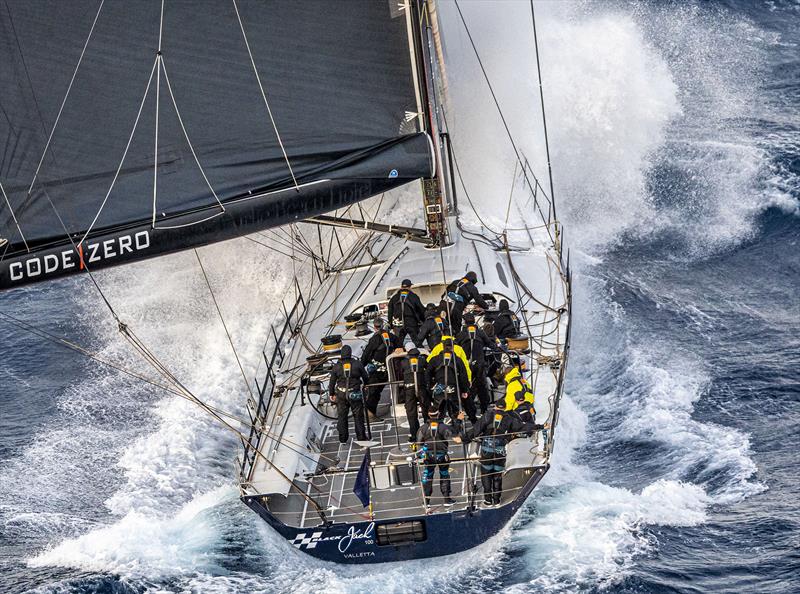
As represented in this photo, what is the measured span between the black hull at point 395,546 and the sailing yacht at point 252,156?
0.02 metres

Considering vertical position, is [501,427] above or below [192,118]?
below

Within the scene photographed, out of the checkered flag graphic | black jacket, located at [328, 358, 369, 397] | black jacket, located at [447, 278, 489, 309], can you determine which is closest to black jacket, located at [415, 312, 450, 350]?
black jacket, located at [447, 278, 489, 309]

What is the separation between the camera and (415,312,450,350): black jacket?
16.3 meters

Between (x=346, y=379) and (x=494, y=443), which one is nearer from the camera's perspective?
(x=494, y=443)

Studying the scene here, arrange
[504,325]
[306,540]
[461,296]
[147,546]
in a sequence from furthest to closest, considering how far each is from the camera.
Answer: [461,296], [504,325], [147,546], [306,540]

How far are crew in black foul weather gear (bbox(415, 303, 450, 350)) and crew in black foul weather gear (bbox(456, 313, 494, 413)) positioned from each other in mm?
386

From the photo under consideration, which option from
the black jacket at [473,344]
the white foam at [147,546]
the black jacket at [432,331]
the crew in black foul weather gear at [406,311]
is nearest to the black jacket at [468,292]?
the crew in black foul weather gear at [406,311]

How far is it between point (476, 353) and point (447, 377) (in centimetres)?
68

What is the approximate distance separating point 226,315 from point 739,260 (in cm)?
999

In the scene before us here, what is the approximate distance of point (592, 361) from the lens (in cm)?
1952

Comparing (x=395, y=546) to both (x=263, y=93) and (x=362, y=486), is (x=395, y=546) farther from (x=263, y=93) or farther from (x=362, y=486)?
(x=263, y=93)

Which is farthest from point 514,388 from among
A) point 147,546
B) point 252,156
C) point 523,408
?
point 147,546

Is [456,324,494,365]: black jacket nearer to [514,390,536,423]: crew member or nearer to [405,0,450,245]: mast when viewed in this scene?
[514,390,536,423]: crew member

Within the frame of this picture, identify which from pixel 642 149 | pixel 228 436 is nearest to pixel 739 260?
pixel 642 149
